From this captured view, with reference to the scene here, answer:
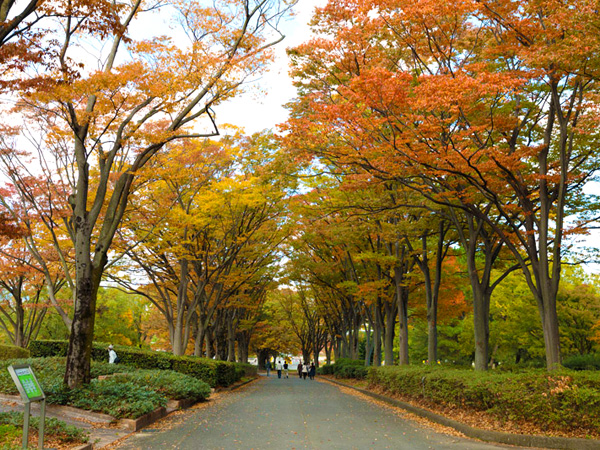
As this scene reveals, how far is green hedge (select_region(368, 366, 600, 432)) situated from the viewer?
7.30 m

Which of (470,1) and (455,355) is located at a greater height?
(470,1)

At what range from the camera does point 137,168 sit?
443 inches

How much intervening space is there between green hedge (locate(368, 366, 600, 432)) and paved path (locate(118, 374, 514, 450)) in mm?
923

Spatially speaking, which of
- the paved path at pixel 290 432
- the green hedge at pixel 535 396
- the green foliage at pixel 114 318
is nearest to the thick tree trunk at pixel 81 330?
the paved path at pixel 290 432

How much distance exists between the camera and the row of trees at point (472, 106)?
9430 millimetres

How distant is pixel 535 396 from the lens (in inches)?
308

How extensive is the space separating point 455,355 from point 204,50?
32152mm

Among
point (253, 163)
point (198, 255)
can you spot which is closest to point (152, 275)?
point (198, 255)

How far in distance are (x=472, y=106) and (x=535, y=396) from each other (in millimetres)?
5869

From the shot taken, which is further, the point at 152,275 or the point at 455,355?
the point at 455,355

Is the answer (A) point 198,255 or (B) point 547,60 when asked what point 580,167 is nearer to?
(B) point 547,60

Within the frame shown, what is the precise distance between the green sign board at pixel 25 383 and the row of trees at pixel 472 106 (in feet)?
24.8

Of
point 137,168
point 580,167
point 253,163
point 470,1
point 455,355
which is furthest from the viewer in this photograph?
point 455,355

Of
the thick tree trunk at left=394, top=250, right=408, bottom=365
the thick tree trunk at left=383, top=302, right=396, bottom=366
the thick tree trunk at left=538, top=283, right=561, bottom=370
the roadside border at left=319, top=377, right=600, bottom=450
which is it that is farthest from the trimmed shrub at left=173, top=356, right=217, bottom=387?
the thick tree trunk at left=538, top=283, right=561, bottom=370
